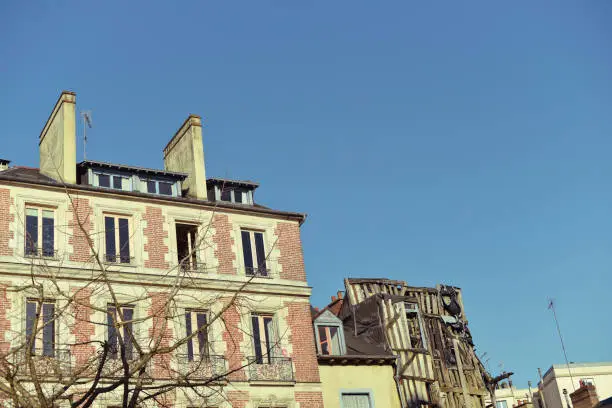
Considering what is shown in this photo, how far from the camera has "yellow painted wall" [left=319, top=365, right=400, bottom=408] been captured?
83.0 feet

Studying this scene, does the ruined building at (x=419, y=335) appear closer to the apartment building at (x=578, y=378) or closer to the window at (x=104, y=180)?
the window at (x=104, y=180)

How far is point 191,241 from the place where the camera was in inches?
1003

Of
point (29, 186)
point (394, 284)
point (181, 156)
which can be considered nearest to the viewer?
point (29, 186)

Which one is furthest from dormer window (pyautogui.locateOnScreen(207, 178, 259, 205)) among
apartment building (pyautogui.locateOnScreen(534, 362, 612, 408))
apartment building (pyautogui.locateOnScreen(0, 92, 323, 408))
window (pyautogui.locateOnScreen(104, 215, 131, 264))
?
apartment building (pyautogui.locateOnScreen(534, 362, 612, 408))

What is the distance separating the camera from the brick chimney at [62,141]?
79.6ft

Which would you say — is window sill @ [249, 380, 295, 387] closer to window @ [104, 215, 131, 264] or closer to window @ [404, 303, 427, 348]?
window @ [104, 215, 131, 264]

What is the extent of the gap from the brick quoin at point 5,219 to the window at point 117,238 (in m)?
2.76

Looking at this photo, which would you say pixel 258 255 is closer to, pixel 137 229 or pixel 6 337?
pixel 137 229

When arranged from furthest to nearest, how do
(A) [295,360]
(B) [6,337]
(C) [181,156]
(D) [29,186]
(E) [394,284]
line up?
1. (E) [394,284]
2. (C) [181,156]
3. (A) [295,360]
4. (D) [29,186]
5. (B) [6,337]

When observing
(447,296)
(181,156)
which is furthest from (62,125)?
(447,296)

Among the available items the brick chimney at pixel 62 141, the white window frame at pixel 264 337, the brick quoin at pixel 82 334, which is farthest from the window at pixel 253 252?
the brick chimney at pixel 62 141

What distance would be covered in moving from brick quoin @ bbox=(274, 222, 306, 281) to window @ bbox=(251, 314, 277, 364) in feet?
5.32

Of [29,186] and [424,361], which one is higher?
[29,186]

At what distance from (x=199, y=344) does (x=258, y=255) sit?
3757mm
